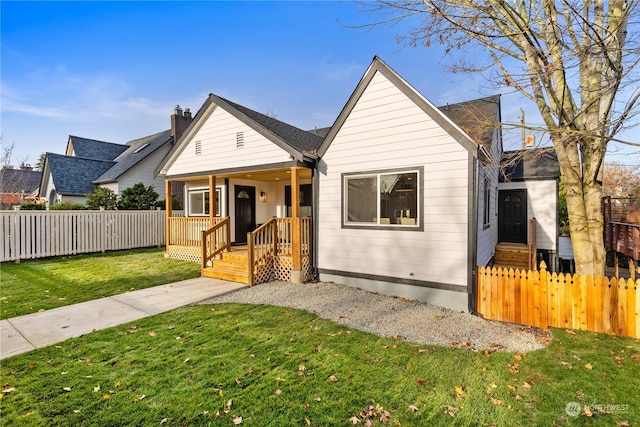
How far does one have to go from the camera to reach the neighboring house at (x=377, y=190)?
6.35 metres

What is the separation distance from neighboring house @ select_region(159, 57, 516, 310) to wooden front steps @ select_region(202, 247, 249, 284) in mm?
72

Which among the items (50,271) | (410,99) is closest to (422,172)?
(410,99)

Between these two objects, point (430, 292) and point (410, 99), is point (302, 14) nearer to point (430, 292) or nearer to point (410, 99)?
point (410, 99)

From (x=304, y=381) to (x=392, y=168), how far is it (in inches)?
201

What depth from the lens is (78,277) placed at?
8453 mm

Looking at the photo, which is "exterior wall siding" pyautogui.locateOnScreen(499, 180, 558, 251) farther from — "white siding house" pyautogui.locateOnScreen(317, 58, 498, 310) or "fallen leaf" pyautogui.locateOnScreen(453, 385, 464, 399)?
"fallen leaf" pyautogui.locateOnScreen(453, 385, 464, 399)

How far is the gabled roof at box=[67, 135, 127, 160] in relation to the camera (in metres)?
23.1

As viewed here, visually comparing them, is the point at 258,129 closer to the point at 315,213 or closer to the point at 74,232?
the point at 315,213

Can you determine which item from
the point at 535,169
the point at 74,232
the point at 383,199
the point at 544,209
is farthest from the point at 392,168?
the point at 74,232

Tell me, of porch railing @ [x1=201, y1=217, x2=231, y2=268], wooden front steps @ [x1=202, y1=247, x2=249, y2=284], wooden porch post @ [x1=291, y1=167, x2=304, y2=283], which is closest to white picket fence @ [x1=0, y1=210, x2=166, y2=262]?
porch railing @ [x1=201, y1=217, x2=231, y2=268]

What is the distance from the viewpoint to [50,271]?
911cm

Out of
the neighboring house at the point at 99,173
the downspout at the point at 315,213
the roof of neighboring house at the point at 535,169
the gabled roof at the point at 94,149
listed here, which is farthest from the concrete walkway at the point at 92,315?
the gabled roof at the point at 94,149

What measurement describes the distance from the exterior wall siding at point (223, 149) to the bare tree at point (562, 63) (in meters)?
4.53

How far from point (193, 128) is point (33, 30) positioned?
6323mm
